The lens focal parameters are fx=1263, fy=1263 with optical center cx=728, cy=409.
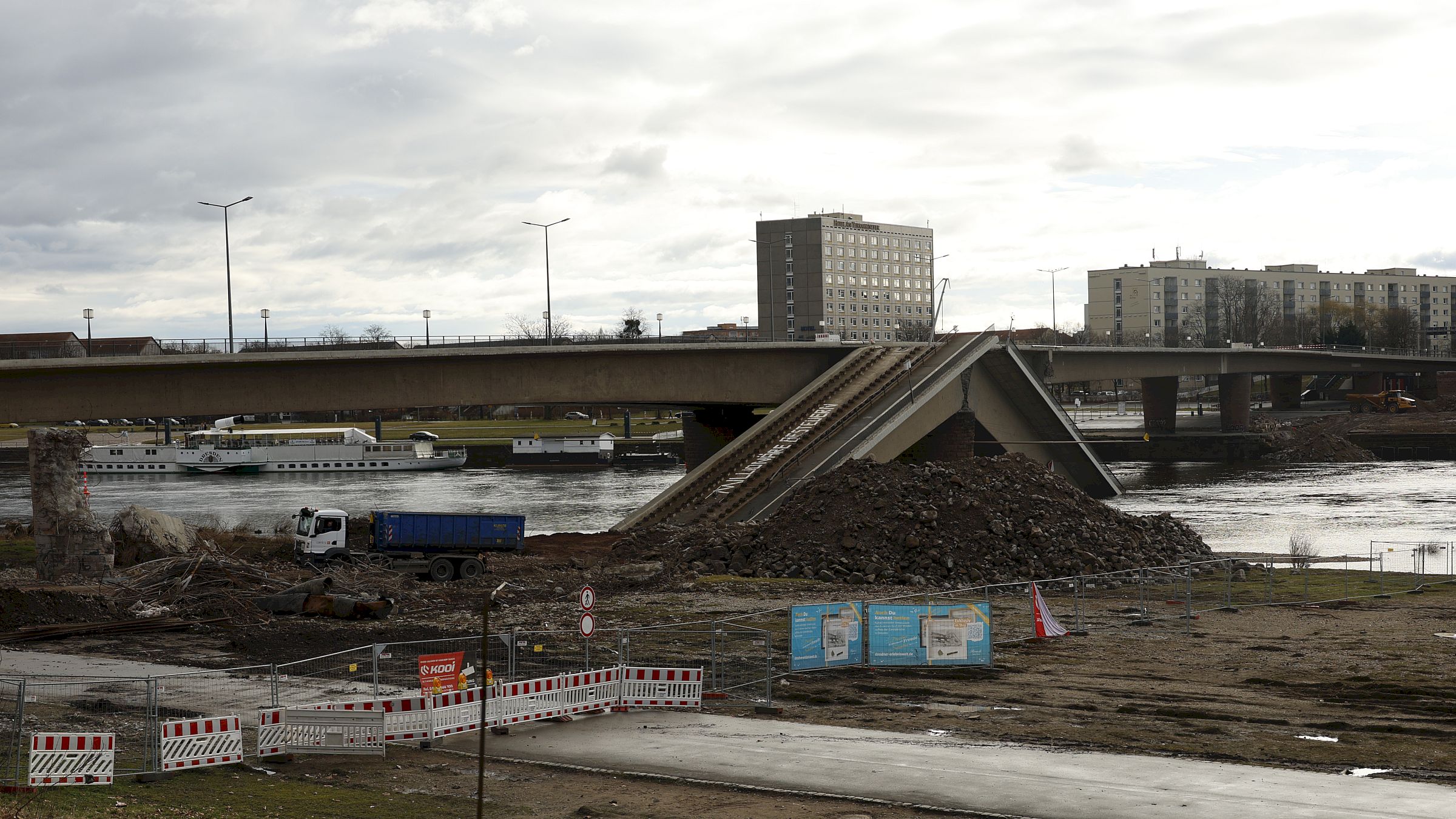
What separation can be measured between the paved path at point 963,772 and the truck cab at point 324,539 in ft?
68.0

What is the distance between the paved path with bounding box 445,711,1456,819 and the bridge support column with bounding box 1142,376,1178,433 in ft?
327

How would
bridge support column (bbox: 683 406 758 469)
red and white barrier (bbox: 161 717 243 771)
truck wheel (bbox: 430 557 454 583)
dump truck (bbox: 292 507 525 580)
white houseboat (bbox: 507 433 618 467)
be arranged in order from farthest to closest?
white houseboat (bbox: 507 433 618 467) → bridge support column (bbox: 683 406 758 469) → dump truck (bbox: 292 507 525 580) → truck wheel (bbox: 430 557 454 583) → red and white barrier (bbox: 161 717 243 771)

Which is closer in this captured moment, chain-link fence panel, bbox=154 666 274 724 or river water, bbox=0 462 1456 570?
chain-link fence panel, bbox=154 666 274 724

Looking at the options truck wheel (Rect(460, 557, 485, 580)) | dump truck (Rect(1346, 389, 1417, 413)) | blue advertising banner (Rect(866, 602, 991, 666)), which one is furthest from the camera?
dump truck (Rect(1346, 389, 1417, 413))

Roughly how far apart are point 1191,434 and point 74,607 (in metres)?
93.3

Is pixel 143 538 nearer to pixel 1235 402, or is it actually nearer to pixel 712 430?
pixel 712 430

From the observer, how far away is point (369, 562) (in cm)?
3778

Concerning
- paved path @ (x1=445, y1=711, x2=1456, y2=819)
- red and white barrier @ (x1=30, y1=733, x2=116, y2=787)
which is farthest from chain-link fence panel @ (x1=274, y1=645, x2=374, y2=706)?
paved path @ (x1=445, y1=711, x2=1456, y2=819)

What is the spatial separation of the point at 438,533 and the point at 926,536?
584 inches

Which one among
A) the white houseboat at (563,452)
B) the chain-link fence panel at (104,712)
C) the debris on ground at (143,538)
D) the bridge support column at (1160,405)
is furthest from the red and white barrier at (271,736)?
the bridge support column at (1160,405)

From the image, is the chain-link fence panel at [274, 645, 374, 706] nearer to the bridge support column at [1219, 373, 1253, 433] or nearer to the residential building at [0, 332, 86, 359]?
the residential building at [0, 332, 86, 359]

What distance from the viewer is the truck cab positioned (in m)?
38.2

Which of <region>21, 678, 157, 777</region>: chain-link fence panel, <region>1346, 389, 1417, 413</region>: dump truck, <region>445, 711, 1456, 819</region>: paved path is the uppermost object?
<region>1346, 389, 1417, 413</region>: dump truck

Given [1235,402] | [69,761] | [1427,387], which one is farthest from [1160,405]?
[69,761]
